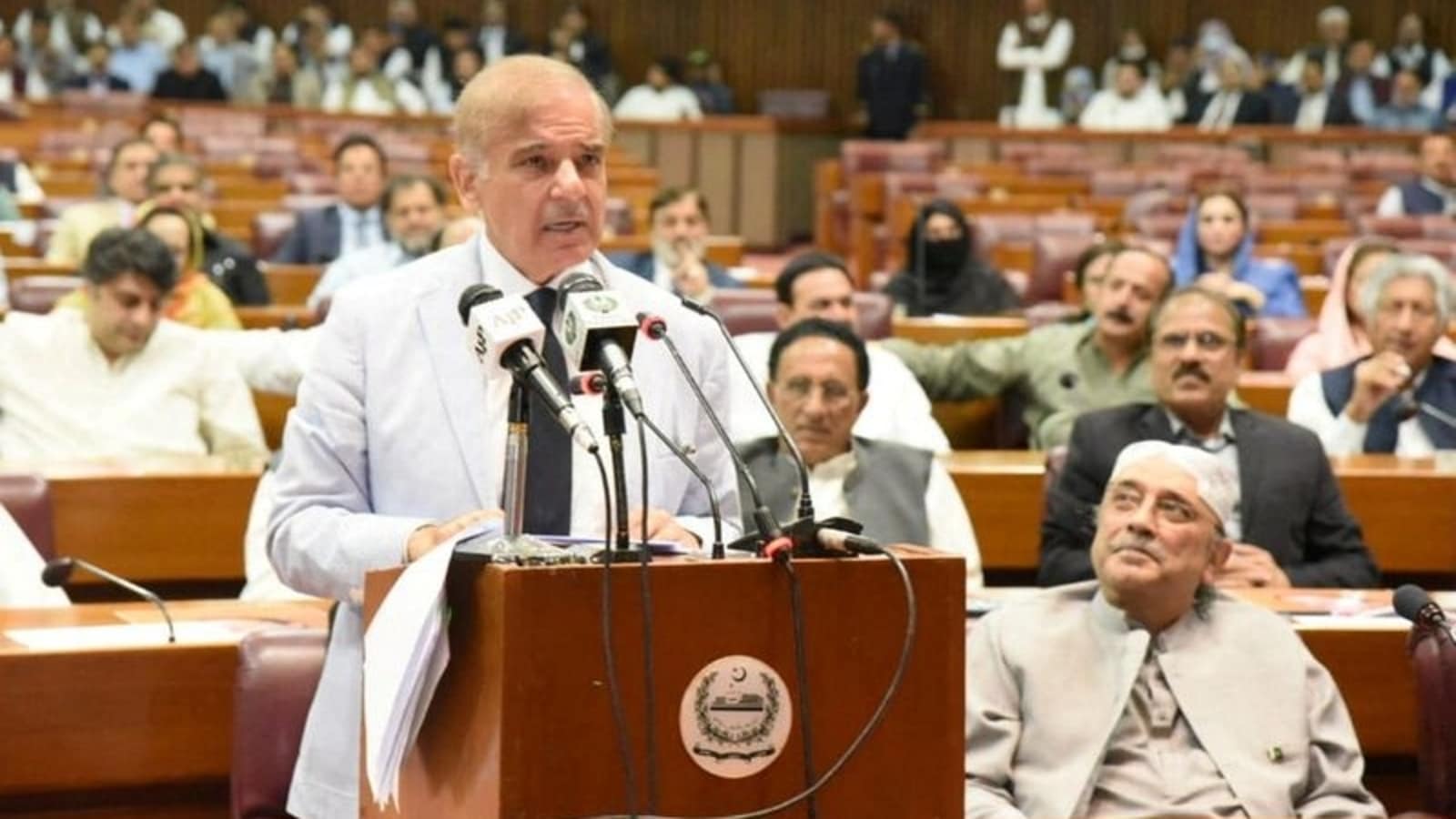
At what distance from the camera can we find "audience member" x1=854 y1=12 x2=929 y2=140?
18.5m

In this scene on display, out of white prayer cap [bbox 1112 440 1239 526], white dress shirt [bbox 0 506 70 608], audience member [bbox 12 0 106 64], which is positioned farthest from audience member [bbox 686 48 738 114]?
white prayer cap [bbox 1112 440 1239 526]

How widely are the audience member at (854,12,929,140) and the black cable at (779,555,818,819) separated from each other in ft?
55.0

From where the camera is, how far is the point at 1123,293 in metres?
5.99

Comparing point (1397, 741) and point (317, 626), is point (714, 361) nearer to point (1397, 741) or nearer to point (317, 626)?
point (317, 626)

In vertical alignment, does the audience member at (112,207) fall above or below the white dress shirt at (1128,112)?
below

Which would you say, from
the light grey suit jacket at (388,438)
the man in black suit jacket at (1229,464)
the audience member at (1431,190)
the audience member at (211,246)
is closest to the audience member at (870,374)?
the man in black suit jacket at (1229,464)

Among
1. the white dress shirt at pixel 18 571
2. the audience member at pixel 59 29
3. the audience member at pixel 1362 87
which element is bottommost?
the white dress shirt at pixel 18 571

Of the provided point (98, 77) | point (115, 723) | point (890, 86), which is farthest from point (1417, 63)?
point (115, 723)

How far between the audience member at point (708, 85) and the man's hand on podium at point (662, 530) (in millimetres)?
16832

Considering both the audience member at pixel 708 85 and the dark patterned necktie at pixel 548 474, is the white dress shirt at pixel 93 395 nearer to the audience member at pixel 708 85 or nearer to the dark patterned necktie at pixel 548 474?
the dark patterned necktie at pixel 548 474

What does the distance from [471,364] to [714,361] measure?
23cm

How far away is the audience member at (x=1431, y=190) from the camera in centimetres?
1278

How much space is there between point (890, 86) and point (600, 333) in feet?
55.1

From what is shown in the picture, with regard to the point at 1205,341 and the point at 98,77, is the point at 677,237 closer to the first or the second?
the point at 1205,341
